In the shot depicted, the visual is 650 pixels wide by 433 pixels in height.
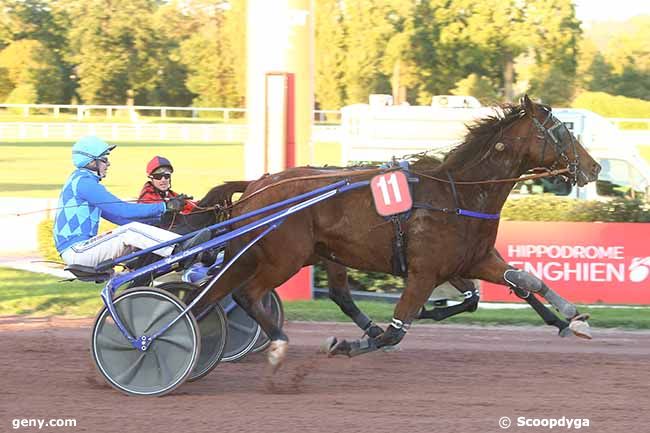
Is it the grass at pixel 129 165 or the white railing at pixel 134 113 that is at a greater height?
the white railing at pixel 134 113

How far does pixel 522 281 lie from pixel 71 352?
11.0 ft

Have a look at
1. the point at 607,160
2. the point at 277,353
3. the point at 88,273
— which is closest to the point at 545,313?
the point at 277,353

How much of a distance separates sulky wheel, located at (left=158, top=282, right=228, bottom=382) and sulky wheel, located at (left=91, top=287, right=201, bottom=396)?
11.2 inches

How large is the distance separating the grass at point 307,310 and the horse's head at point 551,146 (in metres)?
2.95

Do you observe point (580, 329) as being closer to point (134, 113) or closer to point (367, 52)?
point (367, 52)

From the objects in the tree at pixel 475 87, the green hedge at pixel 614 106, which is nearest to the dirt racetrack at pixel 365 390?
the green hedge at pixel 614 106

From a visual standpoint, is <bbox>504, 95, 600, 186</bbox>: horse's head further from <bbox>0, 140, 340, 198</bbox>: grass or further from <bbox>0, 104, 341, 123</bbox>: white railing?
<bbox>0, 104, 341, 123</bbox>: white railing

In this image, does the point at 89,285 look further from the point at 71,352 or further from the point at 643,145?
the point at 643,145

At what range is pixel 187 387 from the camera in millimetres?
6301

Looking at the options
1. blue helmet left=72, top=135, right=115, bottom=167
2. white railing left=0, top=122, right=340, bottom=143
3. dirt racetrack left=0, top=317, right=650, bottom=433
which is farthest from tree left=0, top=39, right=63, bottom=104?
blue helmet left=72, top=135, right=115, bottom=167

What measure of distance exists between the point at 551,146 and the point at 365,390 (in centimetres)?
196

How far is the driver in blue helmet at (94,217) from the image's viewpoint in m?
6.07

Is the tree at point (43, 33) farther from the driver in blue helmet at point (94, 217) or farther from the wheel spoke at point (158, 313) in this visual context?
the wheel spoke at point (158, 313)

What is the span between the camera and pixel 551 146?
635 centimetres
